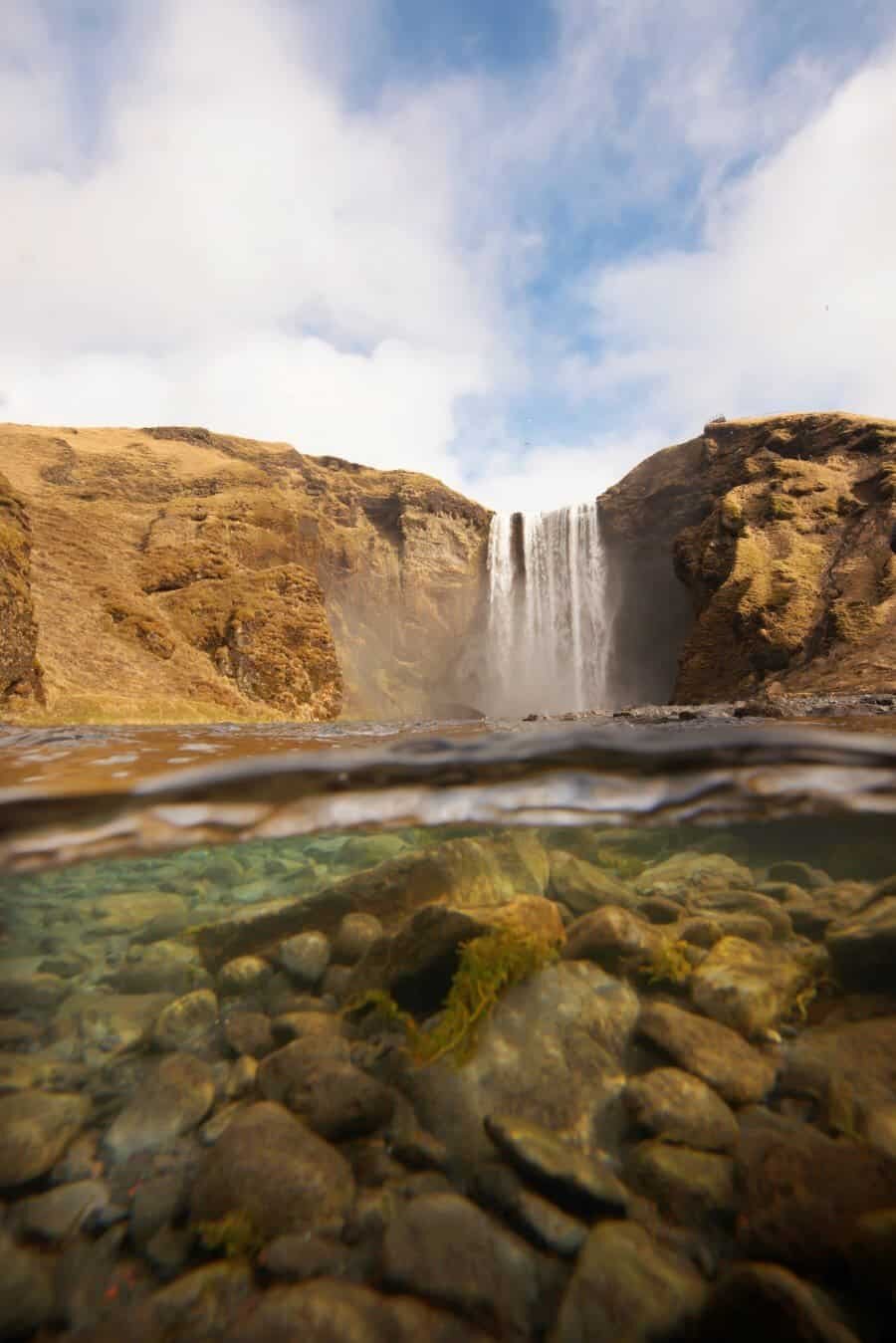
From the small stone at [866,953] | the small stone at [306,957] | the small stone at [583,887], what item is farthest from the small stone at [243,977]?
the small stone at [866,953]

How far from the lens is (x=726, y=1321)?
6.18 feet

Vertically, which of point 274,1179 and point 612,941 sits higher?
point 612,941

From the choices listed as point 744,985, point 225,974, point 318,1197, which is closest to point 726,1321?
point 318,1197

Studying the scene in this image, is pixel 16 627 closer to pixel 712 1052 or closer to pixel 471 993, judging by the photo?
pixel 471 993

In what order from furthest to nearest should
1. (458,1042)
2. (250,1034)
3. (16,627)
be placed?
(16,627) → (250,1034) → (458,1042)

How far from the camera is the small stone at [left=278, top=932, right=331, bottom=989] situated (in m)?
4.08

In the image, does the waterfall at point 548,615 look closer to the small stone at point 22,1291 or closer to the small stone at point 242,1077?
the small stone at point 242,1077

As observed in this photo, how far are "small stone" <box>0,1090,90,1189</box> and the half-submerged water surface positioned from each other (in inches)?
0.6

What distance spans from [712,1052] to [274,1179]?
7.33 feet

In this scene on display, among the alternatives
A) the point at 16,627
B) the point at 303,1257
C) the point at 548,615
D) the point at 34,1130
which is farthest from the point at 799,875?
the point at 548,615

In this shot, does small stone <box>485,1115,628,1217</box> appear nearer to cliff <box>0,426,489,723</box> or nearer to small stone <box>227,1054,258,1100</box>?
small stone <box>227,1054,258,1100</box>

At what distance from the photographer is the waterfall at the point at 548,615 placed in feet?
128

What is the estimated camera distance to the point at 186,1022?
3650mm

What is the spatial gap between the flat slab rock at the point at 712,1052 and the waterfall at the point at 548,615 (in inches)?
1389
